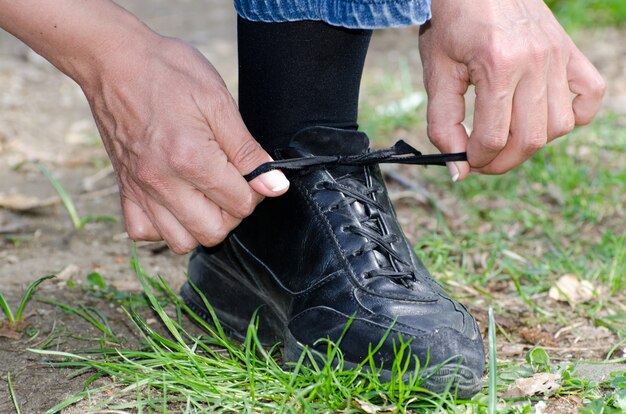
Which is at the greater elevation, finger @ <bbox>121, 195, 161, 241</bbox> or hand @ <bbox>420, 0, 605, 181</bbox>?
hand @ <bbox>420, 0, 605, 181</bbox>

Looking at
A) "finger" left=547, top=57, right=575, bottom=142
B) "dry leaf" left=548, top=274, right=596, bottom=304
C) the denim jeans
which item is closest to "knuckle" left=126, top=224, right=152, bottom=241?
the denim jeans

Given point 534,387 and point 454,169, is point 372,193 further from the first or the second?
point 534,387

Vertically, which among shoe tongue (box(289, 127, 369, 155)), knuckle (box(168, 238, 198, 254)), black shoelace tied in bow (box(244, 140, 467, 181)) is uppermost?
shoe tongue (box(289, 127, 369, 155))

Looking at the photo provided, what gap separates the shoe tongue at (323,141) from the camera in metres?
1.40

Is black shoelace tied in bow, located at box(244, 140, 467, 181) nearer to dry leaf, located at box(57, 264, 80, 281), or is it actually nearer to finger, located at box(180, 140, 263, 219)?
finger, located at box(180, 140, 263, 219)

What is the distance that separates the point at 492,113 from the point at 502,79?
6cm

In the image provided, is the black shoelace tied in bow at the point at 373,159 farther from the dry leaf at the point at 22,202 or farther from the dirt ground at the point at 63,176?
the dry leaf at the point at 22,202

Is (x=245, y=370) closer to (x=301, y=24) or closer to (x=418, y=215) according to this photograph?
(x=301, y=24)

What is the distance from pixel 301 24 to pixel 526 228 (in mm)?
1030

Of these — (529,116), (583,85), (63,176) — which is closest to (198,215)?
(529,116)

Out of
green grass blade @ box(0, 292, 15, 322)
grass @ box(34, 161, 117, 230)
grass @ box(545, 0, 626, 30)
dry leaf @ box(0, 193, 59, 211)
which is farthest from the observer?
grass @ box(545, 0, 626, 30)

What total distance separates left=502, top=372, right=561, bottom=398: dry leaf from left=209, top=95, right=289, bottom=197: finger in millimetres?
489

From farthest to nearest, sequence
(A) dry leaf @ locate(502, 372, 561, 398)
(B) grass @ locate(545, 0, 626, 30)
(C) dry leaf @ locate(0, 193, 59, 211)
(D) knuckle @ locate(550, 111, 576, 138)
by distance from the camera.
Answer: (B) grass @ locate(545, 0, 626, 30)
(C) dry leaf @ locate(0, 193, 59, 211)
(D) knuckle @ locate(550, 111, 576, 138)
(A) dry leaf @ locate(502, 372, 561, 398)

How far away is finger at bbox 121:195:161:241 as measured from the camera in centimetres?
134
